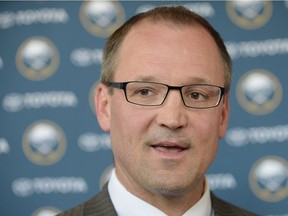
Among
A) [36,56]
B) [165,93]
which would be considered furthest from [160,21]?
[36,56]

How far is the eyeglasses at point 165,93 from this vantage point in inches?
48.4

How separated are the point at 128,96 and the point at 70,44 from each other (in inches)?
33.1

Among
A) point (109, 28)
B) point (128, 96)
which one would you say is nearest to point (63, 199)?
point (109, 28)

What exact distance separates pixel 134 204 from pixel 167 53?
16.3 inches

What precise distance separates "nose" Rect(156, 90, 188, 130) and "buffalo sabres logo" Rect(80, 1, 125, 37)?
35.1 inches

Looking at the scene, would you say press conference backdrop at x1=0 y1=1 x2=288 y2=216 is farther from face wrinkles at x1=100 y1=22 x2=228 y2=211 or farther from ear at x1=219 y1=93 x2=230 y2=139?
face wrinkles at x1=100 y1=22 x2=228 y2=211

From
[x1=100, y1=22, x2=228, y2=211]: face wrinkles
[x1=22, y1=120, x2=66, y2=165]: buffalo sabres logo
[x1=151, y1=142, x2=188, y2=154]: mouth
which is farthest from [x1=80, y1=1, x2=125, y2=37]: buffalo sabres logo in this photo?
[x1=151, y1=142, x2=188, y2=154]: mouth

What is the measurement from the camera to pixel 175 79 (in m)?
1.23

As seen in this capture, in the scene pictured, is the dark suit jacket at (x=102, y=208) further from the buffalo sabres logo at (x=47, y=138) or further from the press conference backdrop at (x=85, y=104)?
the buffalo sabres logo at (x=47, y=138)

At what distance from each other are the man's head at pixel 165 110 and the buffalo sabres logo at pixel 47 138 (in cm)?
71

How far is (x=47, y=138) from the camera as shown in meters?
2.06

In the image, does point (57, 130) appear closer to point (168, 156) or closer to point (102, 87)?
point (102, 87)

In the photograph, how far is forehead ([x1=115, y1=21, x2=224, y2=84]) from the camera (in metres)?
1.24

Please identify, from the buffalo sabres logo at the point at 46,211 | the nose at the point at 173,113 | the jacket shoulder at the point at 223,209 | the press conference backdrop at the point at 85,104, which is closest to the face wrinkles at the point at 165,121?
the nose at the point at 173,113
